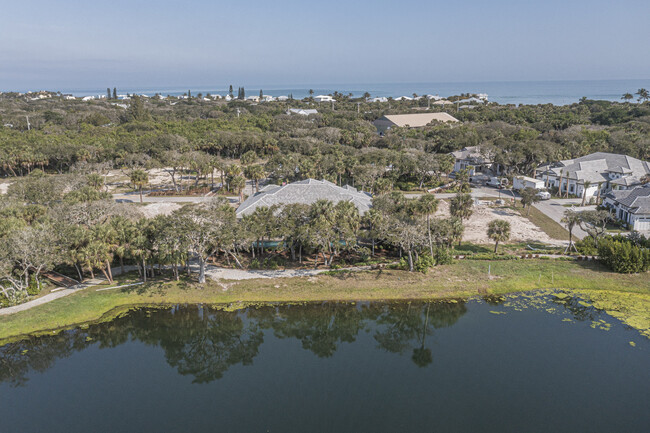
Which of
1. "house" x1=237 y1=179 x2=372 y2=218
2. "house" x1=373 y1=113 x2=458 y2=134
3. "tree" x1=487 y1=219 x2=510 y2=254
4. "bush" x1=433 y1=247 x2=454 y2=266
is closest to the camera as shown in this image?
"bush" x1=433 y1=247 x2=454 y2=266

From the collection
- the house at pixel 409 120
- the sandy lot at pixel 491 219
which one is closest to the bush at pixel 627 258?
the sandy lot at pixel 491 219

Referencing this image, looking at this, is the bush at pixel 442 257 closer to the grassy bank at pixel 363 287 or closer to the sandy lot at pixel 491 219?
the grassy bank at pixel 363 287

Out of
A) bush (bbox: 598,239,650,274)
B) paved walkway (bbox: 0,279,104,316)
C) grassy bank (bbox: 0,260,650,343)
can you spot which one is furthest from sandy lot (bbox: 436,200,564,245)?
paved walkway (bbox: 0,279,104,316)

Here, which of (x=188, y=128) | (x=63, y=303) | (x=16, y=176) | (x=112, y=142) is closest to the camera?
(x=63, y=303)

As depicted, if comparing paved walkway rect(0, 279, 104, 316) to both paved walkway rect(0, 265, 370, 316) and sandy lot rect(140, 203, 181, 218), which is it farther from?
sandy lot rect(140, 203, 181, 218)

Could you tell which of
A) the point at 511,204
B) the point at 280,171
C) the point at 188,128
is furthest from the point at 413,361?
the point at 188,128

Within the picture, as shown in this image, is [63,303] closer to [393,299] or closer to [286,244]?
[286,244]
